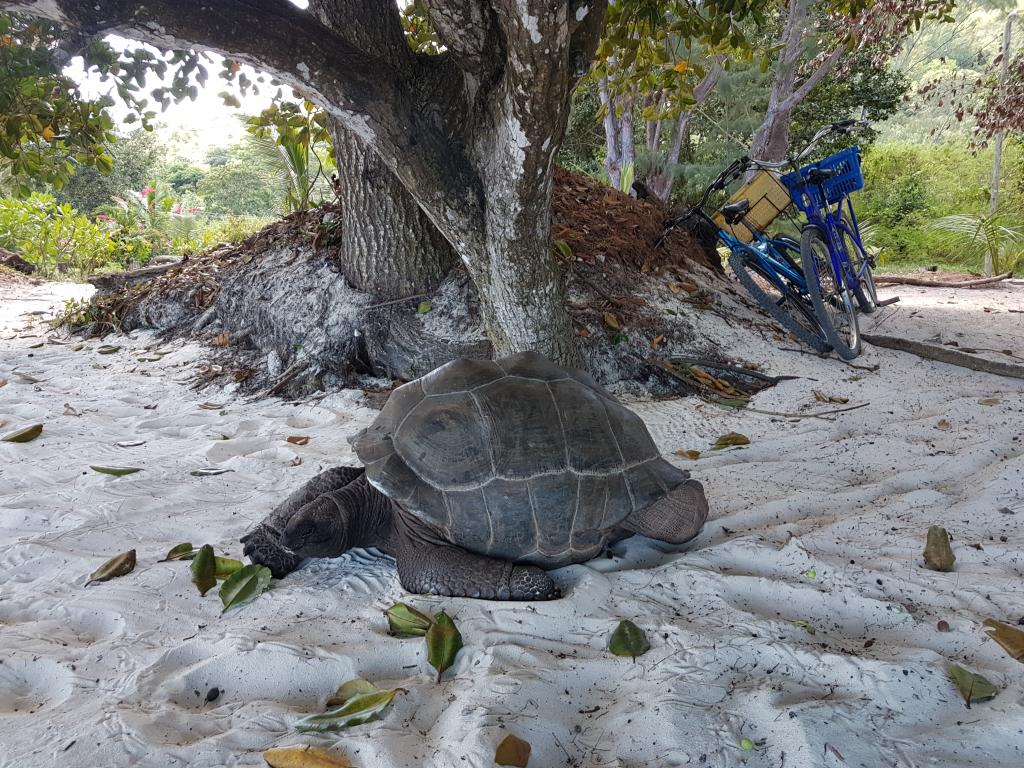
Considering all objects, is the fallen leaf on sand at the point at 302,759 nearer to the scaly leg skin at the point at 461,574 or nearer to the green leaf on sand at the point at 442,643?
the green leaf on sand at the point at 442,643

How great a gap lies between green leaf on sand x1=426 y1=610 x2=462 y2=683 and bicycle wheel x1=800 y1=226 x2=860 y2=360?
13.9 feet

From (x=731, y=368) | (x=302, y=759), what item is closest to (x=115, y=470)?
(x=302, y=759)

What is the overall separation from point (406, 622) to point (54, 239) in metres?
13.0

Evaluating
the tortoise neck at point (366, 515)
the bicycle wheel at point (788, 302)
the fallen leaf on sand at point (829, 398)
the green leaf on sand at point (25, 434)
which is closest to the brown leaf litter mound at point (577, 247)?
the bicycle wheel at point (788, 302)

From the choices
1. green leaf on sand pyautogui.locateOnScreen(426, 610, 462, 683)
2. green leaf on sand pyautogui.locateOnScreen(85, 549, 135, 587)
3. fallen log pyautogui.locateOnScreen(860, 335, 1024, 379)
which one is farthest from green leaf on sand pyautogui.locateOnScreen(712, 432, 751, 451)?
green leaf on sand pyautogui.locateOnScreen(85, 549, 135, 587)

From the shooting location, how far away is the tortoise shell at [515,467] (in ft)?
7.29

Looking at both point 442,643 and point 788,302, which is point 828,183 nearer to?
point 788,302

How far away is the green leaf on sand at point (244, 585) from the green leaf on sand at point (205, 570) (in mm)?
66

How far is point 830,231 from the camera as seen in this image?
204 inches

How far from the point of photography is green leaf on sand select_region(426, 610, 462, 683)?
5.90 ft

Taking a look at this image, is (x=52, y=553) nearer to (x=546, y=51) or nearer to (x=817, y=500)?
(x=546, y=51)

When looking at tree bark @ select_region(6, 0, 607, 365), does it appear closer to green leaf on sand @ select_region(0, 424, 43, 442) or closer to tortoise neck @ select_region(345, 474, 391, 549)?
tortoise neck @ select_region(345, 474, 391, 549)

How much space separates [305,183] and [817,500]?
664 cm

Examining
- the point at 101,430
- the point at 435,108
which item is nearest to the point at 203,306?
the point at 101,430
